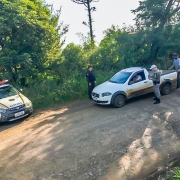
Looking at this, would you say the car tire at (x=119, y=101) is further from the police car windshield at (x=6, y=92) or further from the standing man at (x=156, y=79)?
the police car windshield at (x=6, y=92)

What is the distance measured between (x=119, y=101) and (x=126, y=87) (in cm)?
72

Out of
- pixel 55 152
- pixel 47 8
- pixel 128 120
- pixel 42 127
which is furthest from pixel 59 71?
pixel 55 152

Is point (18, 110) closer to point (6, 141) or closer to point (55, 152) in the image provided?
point (6, 141)

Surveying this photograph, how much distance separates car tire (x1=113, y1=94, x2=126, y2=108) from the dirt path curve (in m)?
0.23

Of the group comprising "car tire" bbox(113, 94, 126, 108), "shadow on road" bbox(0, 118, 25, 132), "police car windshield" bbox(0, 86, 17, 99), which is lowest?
"shadow on road" bbox(0, 118, 25, 132)

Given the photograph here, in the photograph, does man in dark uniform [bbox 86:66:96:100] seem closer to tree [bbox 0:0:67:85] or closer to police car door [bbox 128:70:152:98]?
police car door [bbox 128:70:152:98]

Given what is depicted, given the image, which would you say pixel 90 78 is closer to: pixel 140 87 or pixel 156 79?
pixel 140 87

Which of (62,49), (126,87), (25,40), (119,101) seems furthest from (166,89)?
(25,40)

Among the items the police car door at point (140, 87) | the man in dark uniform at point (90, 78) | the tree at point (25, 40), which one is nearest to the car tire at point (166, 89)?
the police car door at point (140, 87)

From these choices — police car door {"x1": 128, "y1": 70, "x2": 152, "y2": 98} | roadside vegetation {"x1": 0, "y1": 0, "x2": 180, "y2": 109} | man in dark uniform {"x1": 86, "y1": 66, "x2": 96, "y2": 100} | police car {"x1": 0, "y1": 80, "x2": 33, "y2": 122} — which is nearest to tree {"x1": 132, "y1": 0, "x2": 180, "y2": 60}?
roadside vegetation {"x1": 0, "y1": 0, "x2": 180, "y2": 109}

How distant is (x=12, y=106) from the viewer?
29.7 ft

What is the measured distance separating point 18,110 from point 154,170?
6.03 m

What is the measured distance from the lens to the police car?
891cm

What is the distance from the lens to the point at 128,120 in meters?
8.33
